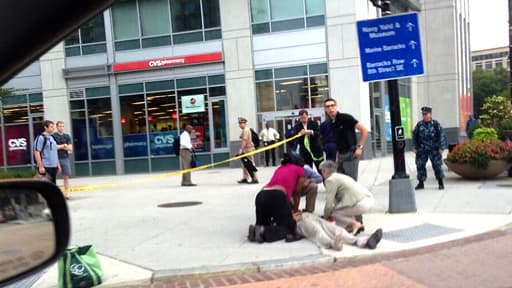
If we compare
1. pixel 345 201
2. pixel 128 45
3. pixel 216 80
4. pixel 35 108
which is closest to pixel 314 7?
pixel 216 80

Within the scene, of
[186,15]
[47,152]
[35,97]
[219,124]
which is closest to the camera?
[47,152]

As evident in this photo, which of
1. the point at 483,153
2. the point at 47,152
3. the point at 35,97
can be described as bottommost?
the point at 483,153

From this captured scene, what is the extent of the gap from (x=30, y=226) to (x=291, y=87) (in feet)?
65.8

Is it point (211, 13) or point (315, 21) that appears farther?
point (211, 13)

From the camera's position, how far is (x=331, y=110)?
856 cm

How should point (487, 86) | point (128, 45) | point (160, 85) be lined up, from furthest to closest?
point (487, 86), point (128, 45), point (160, 85)

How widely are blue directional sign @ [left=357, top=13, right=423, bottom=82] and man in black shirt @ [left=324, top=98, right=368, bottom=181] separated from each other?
81 cm

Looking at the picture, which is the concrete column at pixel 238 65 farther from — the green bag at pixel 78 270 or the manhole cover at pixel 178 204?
the green bag at pixel 78 270

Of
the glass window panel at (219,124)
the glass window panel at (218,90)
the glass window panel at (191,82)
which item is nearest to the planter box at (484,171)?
the glass window panel at (219,124)

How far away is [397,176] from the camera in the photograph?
8.77 m

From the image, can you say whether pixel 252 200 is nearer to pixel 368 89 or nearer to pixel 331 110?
pixel 331 110

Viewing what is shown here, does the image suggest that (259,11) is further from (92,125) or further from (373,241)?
(373,241)

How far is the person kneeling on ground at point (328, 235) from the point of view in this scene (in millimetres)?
6594

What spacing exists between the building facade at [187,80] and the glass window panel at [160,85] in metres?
0.06
